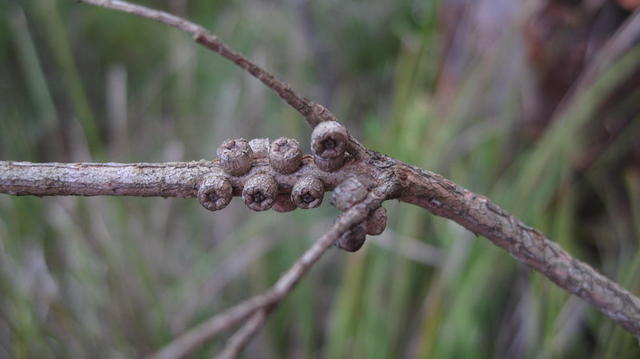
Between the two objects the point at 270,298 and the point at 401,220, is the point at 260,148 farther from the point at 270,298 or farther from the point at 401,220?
the point at 401,220

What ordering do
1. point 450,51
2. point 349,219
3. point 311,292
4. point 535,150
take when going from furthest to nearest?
1. point 450,51
2. point 311,292
3. point 535,150
4. point 349,219

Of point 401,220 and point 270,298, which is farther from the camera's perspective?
point 401,220

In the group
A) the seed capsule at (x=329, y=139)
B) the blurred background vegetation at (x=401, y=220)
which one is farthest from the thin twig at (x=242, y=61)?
the blurred background vegetation at (x=401, y=220)

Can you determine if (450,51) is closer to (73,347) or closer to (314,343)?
(314,343)

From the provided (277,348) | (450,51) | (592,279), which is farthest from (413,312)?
(592,279)

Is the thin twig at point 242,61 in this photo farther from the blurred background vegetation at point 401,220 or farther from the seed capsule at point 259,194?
the blurred background vegetation at point 401,220

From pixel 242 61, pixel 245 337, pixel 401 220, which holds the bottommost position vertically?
pixel 245 337

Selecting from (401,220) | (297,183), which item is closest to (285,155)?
(297,183)
